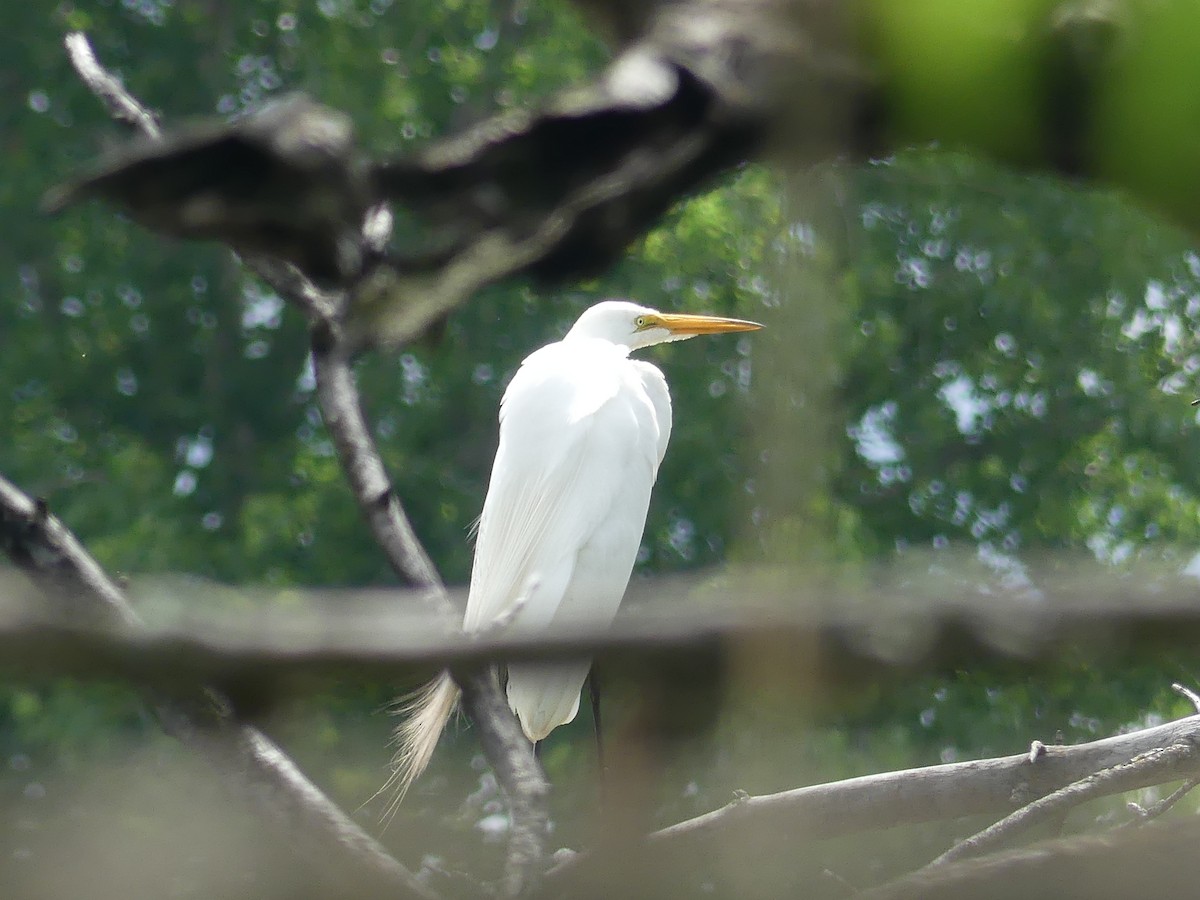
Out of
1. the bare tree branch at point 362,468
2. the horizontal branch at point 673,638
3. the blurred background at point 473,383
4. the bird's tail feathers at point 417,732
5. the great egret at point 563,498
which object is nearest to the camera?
the horizontal branch at point 673,638

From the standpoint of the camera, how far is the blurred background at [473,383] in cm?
360

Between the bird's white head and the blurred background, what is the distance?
2.01ft

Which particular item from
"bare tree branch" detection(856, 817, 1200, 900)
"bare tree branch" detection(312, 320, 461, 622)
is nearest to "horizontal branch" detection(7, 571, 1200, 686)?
"bare tree branch" detection(856, 817, 1200, 900)

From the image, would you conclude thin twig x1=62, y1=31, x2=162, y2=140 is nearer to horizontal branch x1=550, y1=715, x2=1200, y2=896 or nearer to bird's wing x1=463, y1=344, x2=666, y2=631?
bird's wing x1=463, y1=344, x2=666, y2=631

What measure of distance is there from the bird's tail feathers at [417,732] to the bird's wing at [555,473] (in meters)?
0.18

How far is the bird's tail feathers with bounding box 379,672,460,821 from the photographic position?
194 centimetres

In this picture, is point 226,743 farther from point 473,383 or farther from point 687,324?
point 473,383

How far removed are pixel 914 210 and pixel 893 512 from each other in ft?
4.15

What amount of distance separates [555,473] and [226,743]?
0.83 metres

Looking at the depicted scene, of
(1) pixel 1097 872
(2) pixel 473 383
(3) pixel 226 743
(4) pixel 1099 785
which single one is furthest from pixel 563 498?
(2) pixel 473 383

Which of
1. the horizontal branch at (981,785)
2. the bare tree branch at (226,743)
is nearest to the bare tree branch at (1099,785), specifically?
the horizontal branch at (981,785)

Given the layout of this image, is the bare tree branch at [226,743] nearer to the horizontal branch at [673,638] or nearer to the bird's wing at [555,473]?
the bird's wing at [555,473]

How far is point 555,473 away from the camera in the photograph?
2.28m

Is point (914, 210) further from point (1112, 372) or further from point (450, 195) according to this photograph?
point (450, 195)
